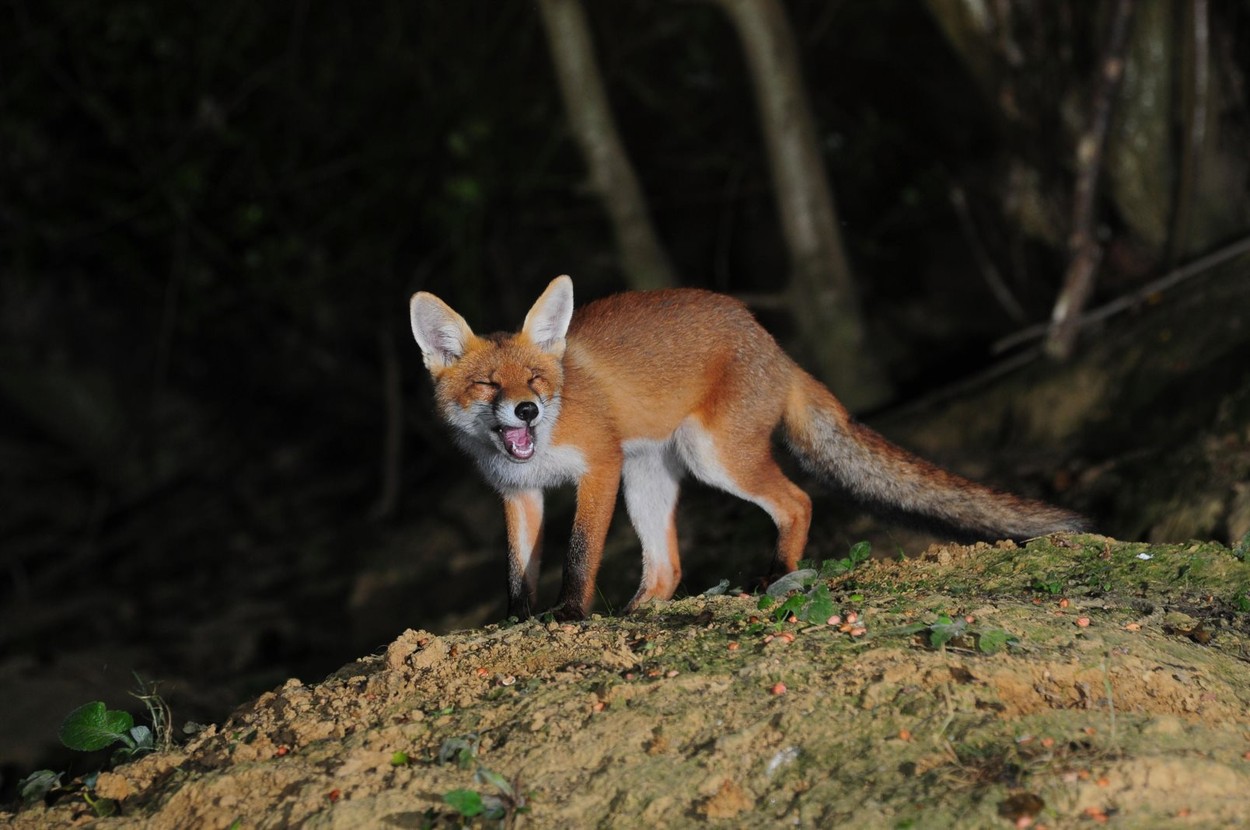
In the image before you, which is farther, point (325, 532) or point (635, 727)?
point (325, 532)

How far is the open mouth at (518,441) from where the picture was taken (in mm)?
4793

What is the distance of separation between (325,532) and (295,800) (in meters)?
8.99

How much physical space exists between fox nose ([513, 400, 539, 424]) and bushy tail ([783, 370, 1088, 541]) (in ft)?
4.51

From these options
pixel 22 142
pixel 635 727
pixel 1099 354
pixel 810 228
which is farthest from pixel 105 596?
pixel 635 727

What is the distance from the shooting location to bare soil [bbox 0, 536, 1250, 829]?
2.89 metres

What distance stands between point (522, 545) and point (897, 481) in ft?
5.31

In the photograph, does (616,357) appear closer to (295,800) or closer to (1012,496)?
(1012,496)

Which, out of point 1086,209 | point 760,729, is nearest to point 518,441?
point 760,729

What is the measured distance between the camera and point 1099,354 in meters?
7.60

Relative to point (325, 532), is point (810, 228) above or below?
above

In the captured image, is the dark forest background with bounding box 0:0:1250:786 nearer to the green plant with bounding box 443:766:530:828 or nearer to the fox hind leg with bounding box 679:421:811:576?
the fox hind leg with bounding box 679:421:811:576

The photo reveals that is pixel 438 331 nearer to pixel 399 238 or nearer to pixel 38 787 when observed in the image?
pixel 38 787

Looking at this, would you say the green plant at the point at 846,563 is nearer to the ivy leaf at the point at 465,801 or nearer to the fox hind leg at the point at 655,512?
the fox hind leg at the point at 655,512

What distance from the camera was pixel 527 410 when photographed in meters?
4.75
